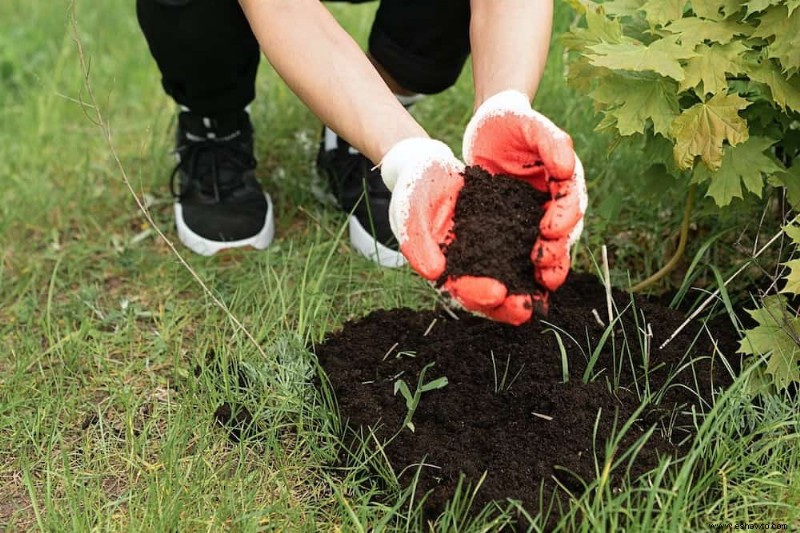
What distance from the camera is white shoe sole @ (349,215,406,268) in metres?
2.63

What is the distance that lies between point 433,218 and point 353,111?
0.82 feet

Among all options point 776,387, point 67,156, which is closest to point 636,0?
point 776,387

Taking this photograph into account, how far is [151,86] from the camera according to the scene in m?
3.93

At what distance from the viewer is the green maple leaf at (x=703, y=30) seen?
1.89m

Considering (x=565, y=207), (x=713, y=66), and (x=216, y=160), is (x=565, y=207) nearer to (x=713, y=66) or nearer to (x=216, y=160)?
(x=713, y=66)

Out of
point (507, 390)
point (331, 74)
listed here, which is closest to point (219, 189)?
point (331, 74)

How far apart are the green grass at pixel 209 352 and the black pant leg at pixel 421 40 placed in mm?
456

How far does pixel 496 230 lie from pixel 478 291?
0.44 feet

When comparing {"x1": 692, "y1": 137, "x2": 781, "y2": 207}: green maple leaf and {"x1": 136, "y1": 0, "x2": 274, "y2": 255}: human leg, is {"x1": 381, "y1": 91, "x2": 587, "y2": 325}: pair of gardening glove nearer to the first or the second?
{"x1": 692, "y1": 137, "x2": 781, "y2": 207}: green maple leaf

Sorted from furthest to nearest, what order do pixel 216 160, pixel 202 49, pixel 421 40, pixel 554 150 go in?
1. pixel 216 160
2. pixel 421 40
3. pixel 202 49
4. pixel 554 150

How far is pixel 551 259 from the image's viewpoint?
1.67 m

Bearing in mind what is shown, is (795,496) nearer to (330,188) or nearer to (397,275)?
(397,275)

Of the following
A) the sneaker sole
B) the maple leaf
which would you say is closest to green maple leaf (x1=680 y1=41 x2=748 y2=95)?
the maple leaf

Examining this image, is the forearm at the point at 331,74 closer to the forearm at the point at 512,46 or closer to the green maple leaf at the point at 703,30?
the forearm at the point at 512,46
